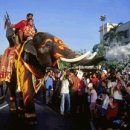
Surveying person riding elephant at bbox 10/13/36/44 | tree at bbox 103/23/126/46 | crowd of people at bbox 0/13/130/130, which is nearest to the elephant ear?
crowd of people at bbox 0/13/130/130

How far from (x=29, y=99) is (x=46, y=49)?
1271 millimetres

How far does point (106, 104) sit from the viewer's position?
30.1ft

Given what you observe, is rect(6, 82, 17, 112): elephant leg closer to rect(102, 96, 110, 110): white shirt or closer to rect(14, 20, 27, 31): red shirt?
rect(14, 20, 27, 31): red shirt

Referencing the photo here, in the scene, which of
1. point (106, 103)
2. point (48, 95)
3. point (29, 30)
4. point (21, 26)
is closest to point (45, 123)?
point (106, 103)

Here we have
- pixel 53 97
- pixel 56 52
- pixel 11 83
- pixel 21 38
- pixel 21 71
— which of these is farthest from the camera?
pixel 53 97

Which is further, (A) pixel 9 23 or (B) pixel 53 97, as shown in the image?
(B) pixel 53 97

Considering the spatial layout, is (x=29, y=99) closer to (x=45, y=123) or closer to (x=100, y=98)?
(x=45, y=123)

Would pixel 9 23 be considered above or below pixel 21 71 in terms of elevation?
above

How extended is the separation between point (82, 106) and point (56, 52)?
15.6 ft

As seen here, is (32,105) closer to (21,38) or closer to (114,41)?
(21,38)

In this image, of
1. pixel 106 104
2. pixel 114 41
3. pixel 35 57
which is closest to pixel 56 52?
pixel 35 57

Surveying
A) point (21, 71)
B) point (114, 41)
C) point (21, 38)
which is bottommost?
point (21, 71)

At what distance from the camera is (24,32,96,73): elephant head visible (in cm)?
784

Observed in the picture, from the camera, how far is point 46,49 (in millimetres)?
8055
